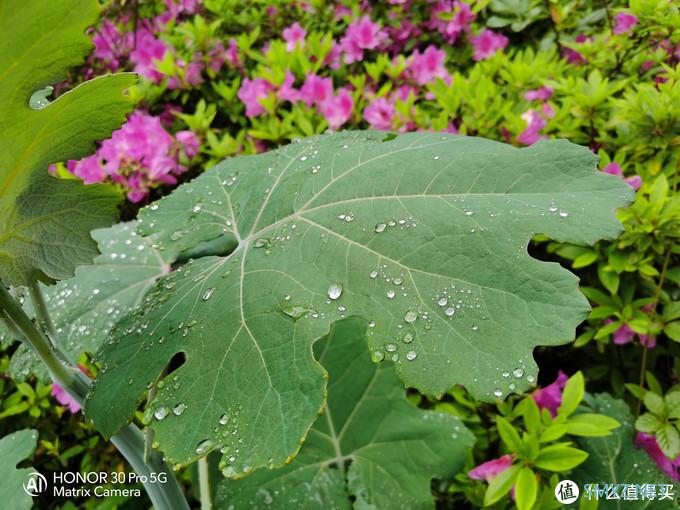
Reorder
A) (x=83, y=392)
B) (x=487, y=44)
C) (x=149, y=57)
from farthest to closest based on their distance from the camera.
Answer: (x=149, y=57) < (x=487, y=44) < (x=83, y=392)

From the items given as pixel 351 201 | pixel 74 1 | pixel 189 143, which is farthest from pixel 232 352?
pixel 189 143

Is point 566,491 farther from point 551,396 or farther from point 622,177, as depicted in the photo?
point 622,177

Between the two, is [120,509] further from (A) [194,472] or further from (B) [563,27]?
(B) [563,27]

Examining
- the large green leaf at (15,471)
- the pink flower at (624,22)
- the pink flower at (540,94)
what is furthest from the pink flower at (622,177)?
the large green leaf at (15,471)

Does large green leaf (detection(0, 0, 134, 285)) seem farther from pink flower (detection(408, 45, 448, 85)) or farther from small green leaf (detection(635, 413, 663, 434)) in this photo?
pink flower (detection(408, 45, 448, 85))

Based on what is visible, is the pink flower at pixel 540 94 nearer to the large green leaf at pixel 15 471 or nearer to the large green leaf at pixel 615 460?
the large green leaf at pixel 615 460

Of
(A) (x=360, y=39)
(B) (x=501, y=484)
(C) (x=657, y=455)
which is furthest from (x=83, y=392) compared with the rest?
(A) (x=360, y=39)
